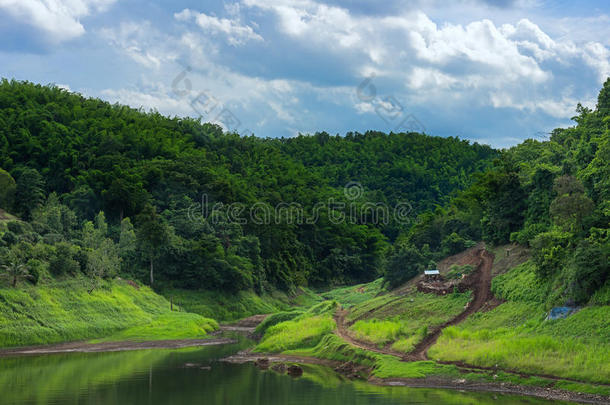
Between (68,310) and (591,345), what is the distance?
1998 inches

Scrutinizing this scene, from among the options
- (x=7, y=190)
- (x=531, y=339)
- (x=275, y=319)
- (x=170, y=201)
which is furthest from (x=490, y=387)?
(x=170, y=201)

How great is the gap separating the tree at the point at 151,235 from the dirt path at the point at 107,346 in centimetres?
2491

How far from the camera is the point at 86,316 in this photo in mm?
68500

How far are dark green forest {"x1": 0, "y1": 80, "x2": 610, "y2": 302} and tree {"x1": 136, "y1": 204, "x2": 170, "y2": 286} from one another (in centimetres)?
26

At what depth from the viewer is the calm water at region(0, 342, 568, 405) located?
37000mm

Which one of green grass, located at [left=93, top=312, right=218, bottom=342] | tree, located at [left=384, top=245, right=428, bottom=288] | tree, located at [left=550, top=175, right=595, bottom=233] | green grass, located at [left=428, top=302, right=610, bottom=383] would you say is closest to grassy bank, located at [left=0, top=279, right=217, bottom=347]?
green grass, located at [left=93, top=312, right=218, bottom=342]

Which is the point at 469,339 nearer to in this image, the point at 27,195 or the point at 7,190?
the point at 7,190

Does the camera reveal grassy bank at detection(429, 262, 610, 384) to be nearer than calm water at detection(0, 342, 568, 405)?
Yes

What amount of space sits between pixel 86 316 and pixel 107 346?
6.51 meters

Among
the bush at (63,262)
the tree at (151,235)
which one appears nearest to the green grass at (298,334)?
the bush at (63,262)

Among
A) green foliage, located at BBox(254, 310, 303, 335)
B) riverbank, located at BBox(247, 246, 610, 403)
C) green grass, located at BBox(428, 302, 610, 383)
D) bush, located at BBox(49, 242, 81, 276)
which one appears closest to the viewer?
green grass, located at BBox(428, 302, 610, 383)

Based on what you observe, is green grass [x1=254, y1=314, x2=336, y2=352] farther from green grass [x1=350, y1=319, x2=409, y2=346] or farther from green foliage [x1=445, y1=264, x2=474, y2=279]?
green foliage [x1=445, y1=264, x2=474, y2=279]

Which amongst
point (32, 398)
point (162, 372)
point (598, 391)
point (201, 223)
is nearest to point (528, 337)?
point (598, 391)

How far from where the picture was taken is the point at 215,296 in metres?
97.7
